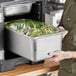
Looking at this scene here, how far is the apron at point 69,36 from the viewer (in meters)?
1.45

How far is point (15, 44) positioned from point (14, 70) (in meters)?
0.13

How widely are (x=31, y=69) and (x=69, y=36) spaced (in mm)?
266

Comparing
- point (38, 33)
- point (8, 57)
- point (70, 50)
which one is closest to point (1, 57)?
point (8, 57)

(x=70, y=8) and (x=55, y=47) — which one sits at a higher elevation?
(x=70, y=8)

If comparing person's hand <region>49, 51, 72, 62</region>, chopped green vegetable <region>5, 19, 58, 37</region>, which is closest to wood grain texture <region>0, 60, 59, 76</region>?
person's hand <region>49, 51, 72, 62</region>

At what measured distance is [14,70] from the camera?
133cm

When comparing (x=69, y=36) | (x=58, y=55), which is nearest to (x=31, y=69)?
(x=58, y=55)

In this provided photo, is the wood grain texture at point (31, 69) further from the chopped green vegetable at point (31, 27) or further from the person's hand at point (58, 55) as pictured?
the chopped green vegetable at point (31, 27)

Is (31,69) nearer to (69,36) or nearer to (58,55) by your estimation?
(58,55)

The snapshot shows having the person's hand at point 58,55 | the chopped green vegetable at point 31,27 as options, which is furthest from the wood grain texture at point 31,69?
the chopped green vegetable at point 31,27

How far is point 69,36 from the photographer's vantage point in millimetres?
1453

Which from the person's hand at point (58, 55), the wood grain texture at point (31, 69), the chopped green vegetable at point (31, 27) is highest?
the chopped green vegetable at point (31, 27)

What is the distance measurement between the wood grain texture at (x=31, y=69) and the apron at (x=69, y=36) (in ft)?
0.39

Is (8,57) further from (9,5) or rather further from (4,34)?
(9,5)
